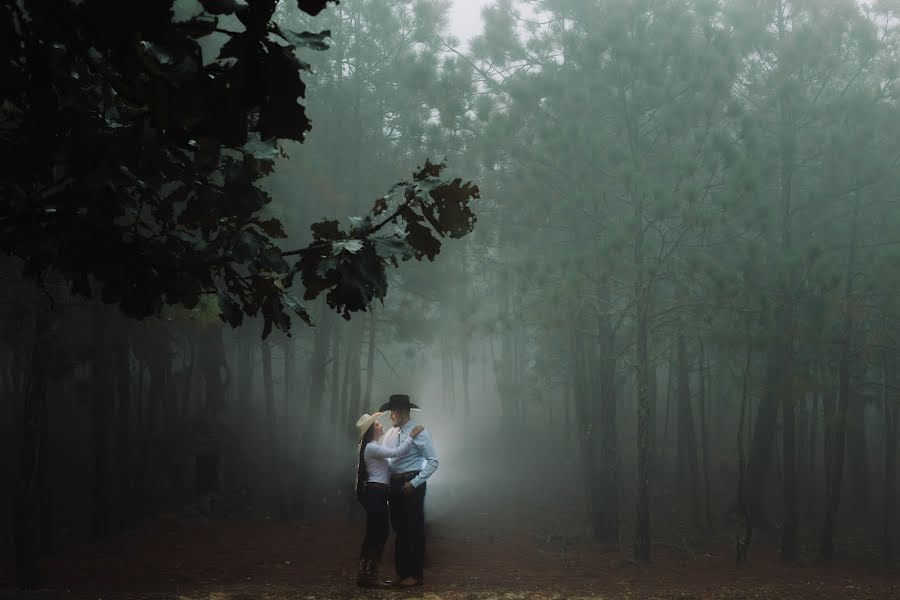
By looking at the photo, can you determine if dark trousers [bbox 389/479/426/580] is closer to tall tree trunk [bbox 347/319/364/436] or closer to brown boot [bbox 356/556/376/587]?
brown boot [bbox 356/556/376/587]

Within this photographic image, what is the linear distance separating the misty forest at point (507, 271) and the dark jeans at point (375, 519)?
20cm

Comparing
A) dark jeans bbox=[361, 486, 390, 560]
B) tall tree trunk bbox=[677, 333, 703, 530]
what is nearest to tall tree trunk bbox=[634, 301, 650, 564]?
tall tree trunk bbox=[677, 333, 703, 530]

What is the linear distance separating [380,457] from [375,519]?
596mm

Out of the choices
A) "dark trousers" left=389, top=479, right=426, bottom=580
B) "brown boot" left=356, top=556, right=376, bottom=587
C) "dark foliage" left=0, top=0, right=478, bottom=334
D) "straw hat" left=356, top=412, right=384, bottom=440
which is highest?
"dark foliage" left=0, top=0, right=478, bottom=334

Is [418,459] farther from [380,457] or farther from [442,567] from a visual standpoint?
[442,567]

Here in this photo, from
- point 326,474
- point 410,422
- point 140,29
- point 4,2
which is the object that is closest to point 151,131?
point 4,2

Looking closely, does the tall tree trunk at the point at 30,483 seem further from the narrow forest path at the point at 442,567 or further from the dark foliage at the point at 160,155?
the dark foliage at the point at 160,155

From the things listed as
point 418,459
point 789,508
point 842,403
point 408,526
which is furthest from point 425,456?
point 789,508

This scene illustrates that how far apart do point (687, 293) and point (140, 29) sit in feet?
46.7

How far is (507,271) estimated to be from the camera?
16812 millimetres

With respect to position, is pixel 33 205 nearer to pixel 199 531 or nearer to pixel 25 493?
pixel 25 493

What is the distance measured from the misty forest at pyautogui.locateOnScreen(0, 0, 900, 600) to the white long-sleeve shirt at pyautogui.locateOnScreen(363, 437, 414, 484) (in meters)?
0.18

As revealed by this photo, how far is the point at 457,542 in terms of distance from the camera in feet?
56.5

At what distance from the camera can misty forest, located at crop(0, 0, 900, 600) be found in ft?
10.2
